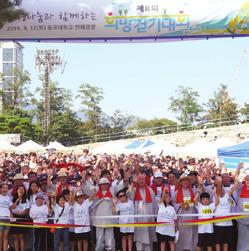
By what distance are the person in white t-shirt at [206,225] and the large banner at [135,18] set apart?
4009 mm

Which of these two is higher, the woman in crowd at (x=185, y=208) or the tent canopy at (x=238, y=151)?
the tent canopy at (x=238, y=151)

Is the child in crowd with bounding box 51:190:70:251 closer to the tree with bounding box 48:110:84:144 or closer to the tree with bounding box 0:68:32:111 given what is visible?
the tree with bounding box 48:110:84:144

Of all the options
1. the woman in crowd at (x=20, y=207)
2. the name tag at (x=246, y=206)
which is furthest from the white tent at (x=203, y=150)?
the woman in crowd at (x=20, y=207)

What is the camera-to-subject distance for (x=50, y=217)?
9609 millimetres

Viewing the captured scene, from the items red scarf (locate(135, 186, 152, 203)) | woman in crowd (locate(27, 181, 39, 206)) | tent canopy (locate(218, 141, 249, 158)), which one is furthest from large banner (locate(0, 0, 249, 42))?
tent canopy (locate(218, 141, 249, 158))

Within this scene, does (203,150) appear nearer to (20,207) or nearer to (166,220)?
(166,220)

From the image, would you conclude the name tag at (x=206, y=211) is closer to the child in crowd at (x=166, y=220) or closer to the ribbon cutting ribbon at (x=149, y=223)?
the ribbon cutting ribbon at (x=149, y=223)

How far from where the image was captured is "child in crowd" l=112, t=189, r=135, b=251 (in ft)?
30.9

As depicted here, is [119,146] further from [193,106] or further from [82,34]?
[193,106]

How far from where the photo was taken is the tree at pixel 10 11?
10.4m

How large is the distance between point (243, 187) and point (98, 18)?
486 centimetres

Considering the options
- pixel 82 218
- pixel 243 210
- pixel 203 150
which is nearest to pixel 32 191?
pixel 82 218

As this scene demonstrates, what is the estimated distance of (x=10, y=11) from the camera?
10.6 m

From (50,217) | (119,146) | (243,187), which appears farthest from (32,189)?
(119,146)
